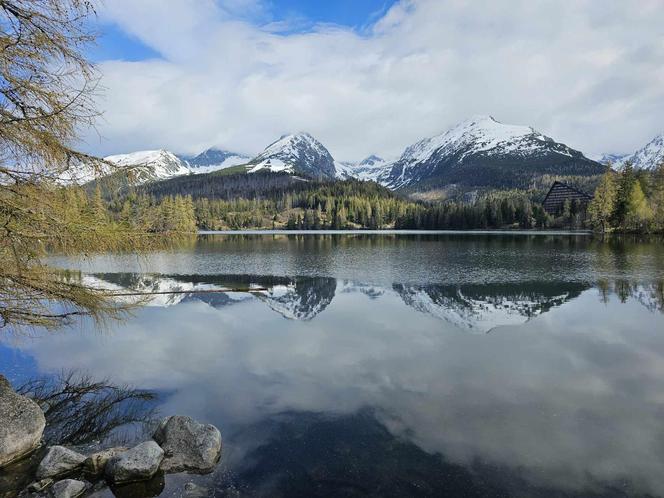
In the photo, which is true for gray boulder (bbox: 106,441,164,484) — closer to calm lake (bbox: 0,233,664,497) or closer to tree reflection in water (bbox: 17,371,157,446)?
calm lake (bbox: 0,233,664,497)

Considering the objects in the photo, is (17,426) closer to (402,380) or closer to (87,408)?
(87,408)

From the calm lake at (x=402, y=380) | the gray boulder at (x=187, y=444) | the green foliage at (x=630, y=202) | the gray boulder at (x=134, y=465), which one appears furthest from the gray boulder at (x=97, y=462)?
the green foliage at (x=630, y=202)

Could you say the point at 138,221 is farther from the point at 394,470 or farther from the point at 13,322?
the point at 394,470

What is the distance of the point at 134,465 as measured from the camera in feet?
30.8

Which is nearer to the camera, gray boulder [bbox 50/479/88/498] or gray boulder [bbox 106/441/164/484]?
gray boulder [bbox 50/479/88/498]

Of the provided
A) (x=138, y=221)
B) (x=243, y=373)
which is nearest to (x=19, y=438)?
(x=138, y=221)

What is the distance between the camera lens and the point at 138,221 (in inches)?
384

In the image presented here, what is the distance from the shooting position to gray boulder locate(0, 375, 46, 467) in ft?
33.0

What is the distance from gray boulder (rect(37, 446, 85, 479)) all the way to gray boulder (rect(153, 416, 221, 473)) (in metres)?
1.78

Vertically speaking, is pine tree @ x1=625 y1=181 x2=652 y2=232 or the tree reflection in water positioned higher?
pine tree @ x1=625 y1=181 x2=652 y2=232

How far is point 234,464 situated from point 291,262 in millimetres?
45324

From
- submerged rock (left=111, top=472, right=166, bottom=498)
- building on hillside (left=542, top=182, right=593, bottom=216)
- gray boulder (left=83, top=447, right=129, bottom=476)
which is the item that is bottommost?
submerged rock (left=111, top=472, right=166, bottom=498)

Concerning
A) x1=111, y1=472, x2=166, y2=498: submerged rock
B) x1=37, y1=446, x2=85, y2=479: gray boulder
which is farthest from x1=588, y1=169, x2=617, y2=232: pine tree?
x1=37, y1=446, x2=85, y2=479: gray boulder

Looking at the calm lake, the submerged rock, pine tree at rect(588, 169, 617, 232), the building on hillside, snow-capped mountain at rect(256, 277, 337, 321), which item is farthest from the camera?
the building on hillside
